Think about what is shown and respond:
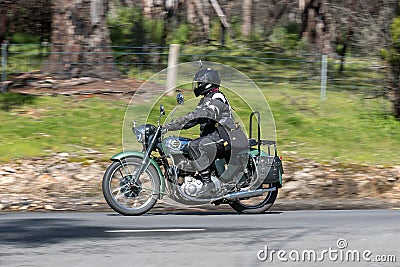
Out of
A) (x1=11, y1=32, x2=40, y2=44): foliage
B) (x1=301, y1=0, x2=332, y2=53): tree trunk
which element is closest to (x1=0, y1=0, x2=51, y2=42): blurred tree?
(x1=11, y1=32, x2=40, y2=44): foliage

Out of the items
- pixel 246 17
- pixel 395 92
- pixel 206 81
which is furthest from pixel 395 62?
pixel 246 17

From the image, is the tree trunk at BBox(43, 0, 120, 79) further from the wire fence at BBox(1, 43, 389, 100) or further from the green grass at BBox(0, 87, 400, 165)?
the green grass at BBox(0, 87, 400, 165)

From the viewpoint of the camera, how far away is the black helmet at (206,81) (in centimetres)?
1097

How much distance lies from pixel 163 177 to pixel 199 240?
7.06 ft

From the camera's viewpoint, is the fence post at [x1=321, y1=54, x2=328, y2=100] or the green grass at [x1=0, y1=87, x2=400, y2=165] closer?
the green grass at [x1=0, y1=87, x2=400, y2=165]

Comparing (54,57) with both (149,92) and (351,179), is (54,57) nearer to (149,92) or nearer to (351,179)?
(149,92)

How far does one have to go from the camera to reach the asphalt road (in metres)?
7.83

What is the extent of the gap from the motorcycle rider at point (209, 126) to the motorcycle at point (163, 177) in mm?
99

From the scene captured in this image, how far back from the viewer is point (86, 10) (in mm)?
20109

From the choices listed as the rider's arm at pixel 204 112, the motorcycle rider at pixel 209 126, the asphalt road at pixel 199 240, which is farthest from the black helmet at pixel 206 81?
the asphalt road at pixel 199 240

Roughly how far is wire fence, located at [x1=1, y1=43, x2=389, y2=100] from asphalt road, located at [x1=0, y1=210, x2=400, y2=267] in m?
9.63

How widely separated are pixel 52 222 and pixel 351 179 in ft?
20.8

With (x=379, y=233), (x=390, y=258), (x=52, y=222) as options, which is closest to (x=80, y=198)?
(x=52, y=222)

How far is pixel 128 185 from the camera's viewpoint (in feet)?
35.7
